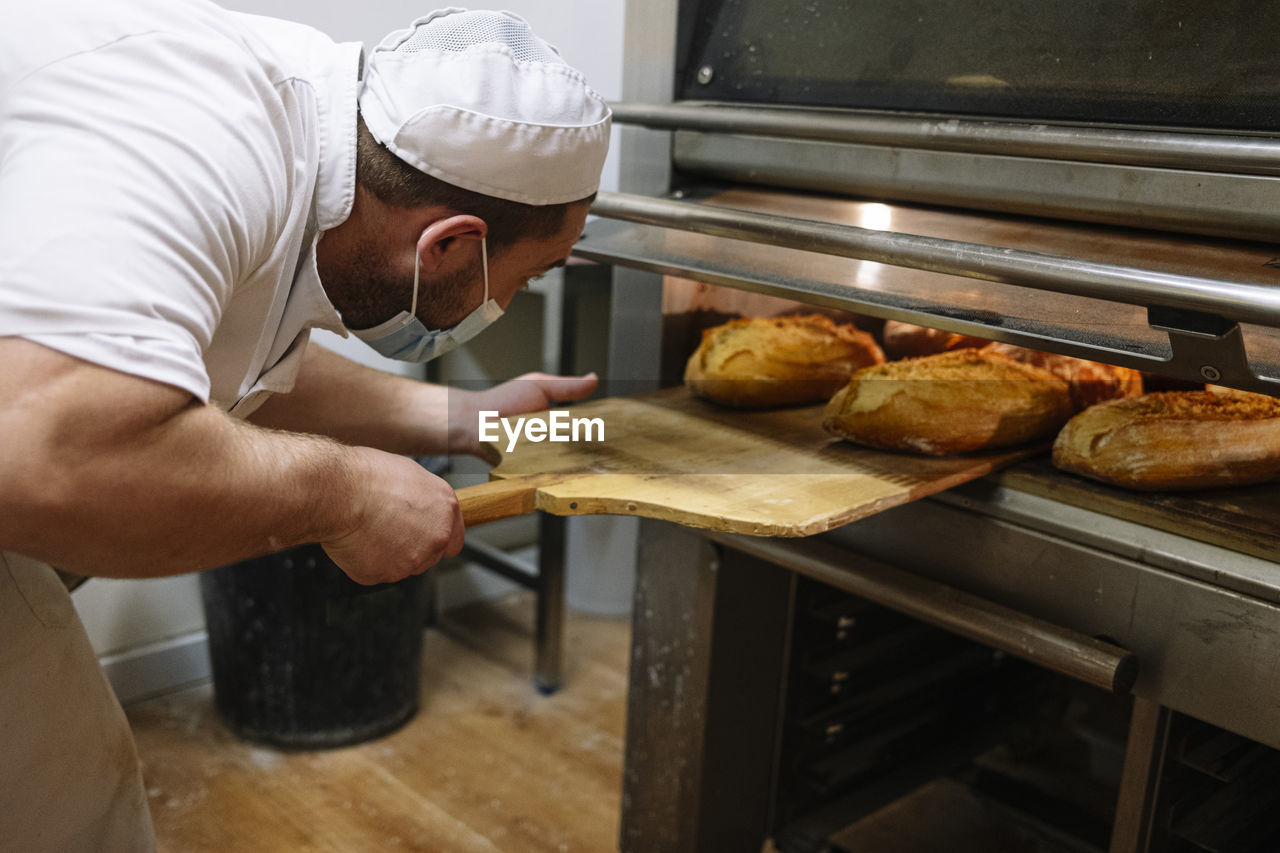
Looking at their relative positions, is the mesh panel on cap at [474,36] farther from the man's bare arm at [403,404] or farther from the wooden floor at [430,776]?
the wooden floor at [430,776]

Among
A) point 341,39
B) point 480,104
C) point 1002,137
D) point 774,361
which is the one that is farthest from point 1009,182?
point 341,39

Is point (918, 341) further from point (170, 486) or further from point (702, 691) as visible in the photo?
point (170, 486)

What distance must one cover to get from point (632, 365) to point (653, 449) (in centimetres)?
36

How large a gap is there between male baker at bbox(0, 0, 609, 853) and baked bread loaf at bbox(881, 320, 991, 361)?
22.0 inches

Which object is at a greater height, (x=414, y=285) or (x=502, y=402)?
(x=414, y=285)

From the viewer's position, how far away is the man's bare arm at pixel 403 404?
1.33 metres

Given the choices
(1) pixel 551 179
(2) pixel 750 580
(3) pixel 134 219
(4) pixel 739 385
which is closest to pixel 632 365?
(4) pixel 739 385

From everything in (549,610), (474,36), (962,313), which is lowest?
(549,610)

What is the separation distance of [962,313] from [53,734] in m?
0.97

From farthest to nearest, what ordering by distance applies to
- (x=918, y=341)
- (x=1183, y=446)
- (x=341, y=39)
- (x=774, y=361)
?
(x=341, y=39), (x=918, y=341), (x=774, y=361), (x=1183, y=446)

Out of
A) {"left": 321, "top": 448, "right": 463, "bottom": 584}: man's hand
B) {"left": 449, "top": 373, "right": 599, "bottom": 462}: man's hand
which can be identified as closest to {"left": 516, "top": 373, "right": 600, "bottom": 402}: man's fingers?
{"left": 449, "top": 373, "right": 599, "bottom": 462}: man's hand

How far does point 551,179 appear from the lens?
101cm

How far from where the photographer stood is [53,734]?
3.41ft
